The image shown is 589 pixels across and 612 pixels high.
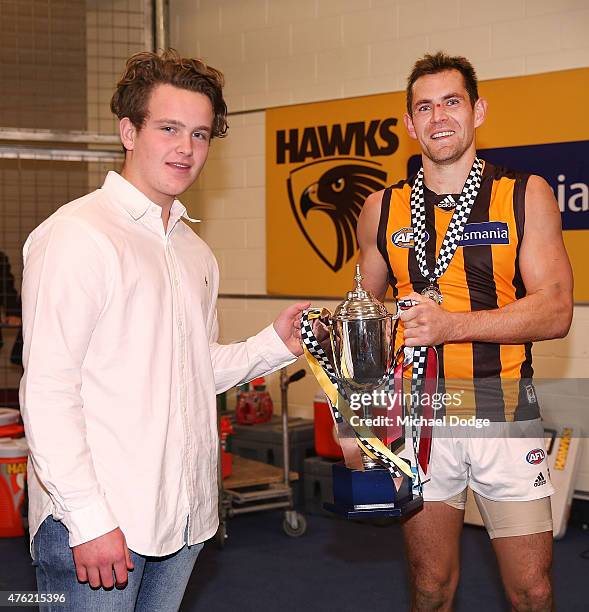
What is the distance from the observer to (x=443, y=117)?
256cm

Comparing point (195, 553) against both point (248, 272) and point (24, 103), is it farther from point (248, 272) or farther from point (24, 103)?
point (24, 103)

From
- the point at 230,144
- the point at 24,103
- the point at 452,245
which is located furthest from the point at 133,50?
the point at 452,245

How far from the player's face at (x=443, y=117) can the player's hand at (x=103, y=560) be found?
1.41 meters

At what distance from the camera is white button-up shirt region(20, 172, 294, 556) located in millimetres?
1741

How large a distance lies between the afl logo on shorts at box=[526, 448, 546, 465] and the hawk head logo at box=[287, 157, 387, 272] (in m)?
3.23

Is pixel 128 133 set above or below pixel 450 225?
above

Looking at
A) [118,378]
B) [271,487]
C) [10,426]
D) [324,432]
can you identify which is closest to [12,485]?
[10,426]

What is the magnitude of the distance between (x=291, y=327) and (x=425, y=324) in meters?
0.39

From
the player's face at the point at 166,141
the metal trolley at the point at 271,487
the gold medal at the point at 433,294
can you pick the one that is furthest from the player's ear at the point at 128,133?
the metal trolley at the point at 271,487

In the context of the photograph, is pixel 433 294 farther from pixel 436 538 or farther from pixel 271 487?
pixel 271 487

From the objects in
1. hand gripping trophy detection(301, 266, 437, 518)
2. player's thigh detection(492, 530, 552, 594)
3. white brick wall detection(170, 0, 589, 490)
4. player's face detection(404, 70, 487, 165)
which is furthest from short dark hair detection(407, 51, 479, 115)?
A: white brick wall detection(170, 0, 589, 490)

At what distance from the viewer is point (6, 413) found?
16.7 feet

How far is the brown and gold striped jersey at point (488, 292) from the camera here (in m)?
2.51

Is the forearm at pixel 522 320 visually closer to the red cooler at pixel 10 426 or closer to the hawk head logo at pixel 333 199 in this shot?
the hawk head logo at pixel 333 199
